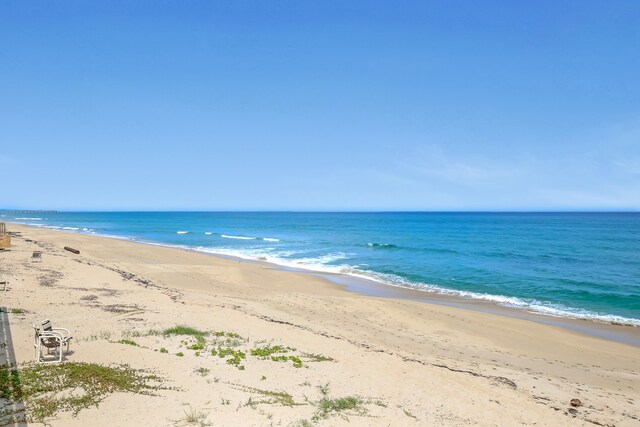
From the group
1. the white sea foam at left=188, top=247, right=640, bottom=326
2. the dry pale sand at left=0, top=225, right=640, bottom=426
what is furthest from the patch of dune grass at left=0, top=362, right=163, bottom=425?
the white sea foam at left=188, top=247, right=640, bottom=326

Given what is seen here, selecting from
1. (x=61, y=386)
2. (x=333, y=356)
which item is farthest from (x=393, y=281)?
(x=61, y=386)

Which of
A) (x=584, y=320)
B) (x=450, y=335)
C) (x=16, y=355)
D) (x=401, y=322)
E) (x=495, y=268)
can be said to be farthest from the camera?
(x=495, y=268)

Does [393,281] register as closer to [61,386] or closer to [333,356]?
[333,356]

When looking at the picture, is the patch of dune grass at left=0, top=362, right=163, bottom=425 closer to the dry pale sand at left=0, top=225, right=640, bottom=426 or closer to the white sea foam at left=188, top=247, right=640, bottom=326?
the dry pale sand at left=0, top=225, right=640, bottom=426

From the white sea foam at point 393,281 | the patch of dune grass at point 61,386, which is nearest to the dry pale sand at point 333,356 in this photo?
the patch of dune grass at point 61,386

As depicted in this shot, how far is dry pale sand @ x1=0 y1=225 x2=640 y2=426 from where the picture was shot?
781 centimetres

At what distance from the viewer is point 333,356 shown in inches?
445

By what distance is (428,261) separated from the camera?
36.4 m

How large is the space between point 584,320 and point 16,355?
21.6 m

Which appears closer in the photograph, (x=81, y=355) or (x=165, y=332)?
(x=81, y=355)

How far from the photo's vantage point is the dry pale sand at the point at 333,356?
781 cm

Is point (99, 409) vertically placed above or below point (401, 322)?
above

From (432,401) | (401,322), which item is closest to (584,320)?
(401,322)

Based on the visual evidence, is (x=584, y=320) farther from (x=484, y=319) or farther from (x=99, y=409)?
(x=99, y=409)
